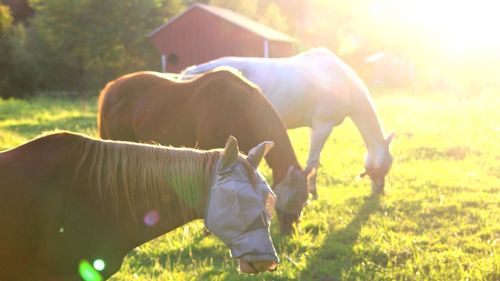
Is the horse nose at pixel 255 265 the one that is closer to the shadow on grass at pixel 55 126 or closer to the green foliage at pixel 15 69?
the shadow on grass at pixel 55 126

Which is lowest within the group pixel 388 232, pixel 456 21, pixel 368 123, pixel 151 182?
pixel 456 21

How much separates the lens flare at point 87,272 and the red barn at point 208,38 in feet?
106

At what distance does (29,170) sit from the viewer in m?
3.36

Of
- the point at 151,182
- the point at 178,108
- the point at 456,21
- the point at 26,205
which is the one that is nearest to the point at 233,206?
the point at 151,182

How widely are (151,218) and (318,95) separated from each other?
19.9 ft

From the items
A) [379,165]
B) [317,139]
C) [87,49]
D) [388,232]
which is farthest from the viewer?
[87,49]

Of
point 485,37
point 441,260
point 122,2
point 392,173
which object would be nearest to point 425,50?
point 485,37

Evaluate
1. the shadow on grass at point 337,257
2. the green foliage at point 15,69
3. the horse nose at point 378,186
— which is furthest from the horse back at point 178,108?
the green foliage at point 15,69

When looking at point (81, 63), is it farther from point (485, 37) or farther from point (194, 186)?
point (194, 186)

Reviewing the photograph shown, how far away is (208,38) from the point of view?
35.8 meters

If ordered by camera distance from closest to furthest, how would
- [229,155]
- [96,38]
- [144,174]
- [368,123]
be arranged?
[229,155] → [144,174] → [368,123] → [96,38]

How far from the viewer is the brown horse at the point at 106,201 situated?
328cm

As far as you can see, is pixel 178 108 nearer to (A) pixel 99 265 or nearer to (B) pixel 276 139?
(B) pixel 276 139

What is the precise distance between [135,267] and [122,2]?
36.9 meters
